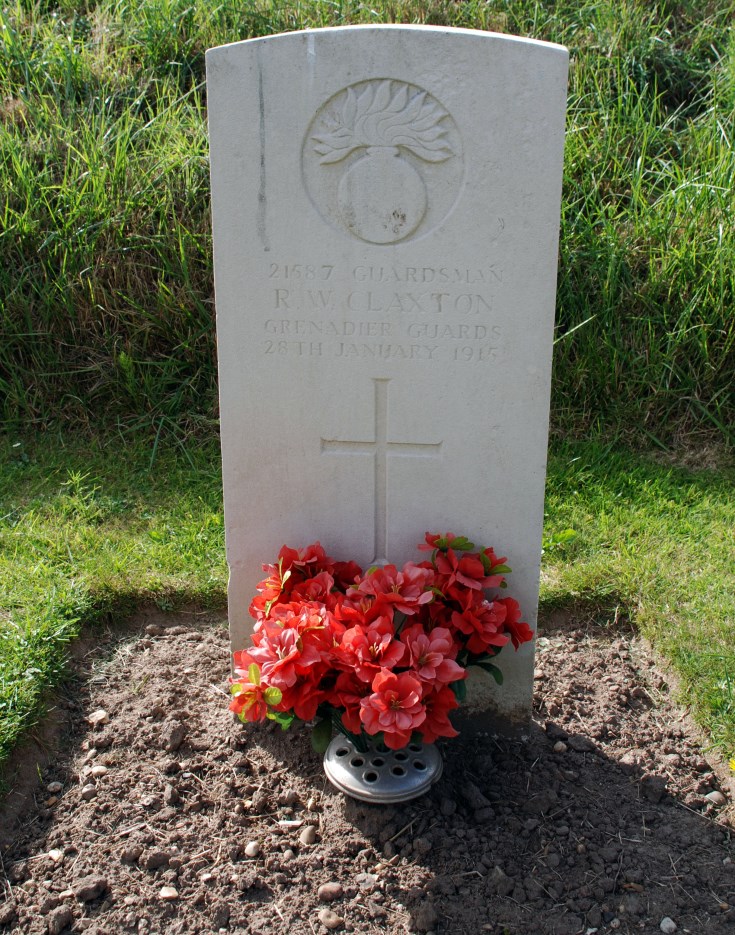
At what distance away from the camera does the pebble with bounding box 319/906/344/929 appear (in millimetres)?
2041

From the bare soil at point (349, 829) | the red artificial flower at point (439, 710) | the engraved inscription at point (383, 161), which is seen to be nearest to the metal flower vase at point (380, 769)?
the bare soil at point (349, 829)

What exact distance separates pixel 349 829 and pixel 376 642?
1.66 ft

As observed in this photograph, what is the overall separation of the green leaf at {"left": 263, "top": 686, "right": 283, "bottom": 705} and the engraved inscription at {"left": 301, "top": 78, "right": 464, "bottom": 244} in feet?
3.65

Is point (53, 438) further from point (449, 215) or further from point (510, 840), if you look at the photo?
point (510, 840)

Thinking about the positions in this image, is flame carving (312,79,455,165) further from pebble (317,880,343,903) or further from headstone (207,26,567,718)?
pebble (317,880,343,903)

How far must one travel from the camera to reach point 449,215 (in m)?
2.27

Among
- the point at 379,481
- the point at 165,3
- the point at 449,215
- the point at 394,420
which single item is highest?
the point at 165,3

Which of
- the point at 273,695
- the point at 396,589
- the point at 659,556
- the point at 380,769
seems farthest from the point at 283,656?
the point at 659,556

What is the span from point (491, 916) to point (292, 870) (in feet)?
1.55

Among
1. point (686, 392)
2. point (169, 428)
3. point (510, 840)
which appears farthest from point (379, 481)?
point (686, 392)

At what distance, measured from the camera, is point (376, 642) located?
213 centimetres

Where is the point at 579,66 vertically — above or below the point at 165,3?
below

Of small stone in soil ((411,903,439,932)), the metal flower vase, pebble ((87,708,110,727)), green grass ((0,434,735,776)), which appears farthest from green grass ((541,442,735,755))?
pebble ((87,708,110,727))

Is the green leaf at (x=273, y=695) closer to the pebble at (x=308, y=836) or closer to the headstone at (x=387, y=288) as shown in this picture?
the pebble at (x=308, y=836)
